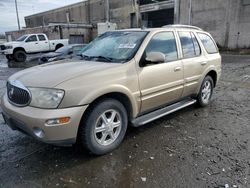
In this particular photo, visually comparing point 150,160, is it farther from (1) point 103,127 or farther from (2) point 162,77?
(2) point 162,77

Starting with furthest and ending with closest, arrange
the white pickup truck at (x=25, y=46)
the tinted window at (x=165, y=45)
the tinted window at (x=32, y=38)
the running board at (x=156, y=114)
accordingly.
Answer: the tinted window at (x=32, y=38)
the white pickup truck at (x=25, y=46)
the tinted window at (x=165, y=45)
the running board at (x=156, y=114)

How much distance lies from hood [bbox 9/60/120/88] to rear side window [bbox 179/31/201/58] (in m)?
1.78

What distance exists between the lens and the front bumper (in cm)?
270

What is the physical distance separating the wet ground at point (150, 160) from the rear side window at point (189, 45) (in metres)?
1.37

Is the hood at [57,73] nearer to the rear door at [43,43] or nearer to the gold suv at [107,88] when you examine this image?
the gold suv at [107,88]

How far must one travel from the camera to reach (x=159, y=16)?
35656 millimetres

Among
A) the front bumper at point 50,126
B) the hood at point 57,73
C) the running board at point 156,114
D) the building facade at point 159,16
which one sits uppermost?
the building facade at point 159,16

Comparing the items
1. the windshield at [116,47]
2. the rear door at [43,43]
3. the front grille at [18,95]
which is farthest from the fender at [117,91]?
the rear door at [43,43]

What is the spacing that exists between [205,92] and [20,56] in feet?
53.0

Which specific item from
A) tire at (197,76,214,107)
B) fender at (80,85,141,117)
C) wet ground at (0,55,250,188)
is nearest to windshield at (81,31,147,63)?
fender at (80,85,141,117)

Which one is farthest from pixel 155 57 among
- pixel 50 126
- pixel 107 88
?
pixel 50 126

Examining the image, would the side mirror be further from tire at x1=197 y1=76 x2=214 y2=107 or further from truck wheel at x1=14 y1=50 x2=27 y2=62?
truck wheel at x1=14 y1=50 x2=27 y2=62

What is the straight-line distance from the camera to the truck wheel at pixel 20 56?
17416mm

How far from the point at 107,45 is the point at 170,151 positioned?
2.10 m
